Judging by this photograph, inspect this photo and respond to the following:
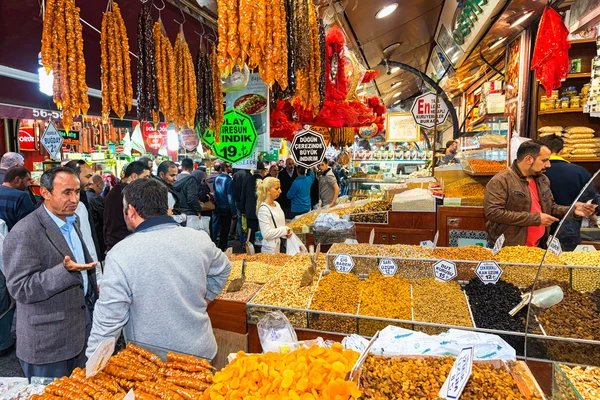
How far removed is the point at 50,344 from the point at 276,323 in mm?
1496

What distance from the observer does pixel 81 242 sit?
2.81m


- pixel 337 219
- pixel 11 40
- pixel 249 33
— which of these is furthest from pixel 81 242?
pixel 337 219

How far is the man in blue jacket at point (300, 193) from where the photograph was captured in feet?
25.1

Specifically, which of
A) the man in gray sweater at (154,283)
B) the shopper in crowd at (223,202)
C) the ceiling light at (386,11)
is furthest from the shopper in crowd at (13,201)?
the ceiling light at (386,11)

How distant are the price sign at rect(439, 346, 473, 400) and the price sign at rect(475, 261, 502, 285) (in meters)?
1.50

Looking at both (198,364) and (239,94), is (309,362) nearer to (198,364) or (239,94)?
(198,364)

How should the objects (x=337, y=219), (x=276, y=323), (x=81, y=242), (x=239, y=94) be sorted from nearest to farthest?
(x=276, y=323) < (x=81, y=242) < (x=239, y=94) < (x=337, y=219)

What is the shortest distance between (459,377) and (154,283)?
1.44 m

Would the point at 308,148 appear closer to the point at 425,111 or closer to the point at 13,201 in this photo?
the point at 425,111

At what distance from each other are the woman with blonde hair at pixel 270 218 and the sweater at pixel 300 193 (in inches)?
117

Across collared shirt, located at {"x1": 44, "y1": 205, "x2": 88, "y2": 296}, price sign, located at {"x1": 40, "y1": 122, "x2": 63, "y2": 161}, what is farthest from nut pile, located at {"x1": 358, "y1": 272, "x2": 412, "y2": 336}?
price sign, located at {"x1": 40, "y1": 122, "x2": 63, "y2": 161}

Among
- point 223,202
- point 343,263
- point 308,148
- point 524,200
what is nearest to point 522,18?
point 524,200

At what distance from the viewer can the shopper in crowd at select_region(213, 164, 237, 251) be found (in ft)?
27.2

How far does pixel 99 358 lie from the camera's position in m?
1.58
